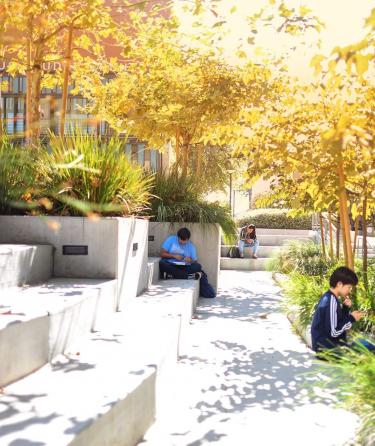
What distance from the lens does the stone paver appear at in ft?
12.3

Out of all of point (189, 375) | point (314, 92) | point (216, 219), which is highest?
point (314, 92)

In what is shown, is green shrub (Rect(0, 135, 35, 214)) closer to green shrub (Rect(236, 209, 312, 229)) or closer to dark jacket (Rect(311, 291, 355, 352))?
dark jacket (Rect(311, 291, 355, 352))

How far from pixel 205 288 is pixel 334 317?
5.22 meters

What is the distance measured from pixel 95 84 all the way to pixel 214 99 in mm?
3790

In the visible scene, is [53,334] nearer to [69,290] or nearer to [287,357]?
[69,290]

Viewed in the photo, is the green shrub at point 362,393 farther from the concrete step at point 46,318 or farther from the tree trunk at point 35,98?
the tree trunk at point 35,98

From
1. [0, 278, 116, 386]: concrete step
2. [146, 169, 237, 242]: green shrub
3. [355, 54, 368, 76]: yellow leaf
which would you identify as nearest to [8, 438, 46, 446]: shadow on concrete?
[0, 278, 116, 386]: concrete step

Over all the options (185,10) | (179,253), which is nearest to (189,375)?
(179,253)

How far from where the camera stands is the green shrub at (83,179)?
6.42 metres

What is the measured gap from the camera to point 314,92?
6930 mm

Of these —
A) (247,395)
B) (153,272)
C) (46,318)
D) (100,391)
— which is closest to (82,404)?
(100,391)

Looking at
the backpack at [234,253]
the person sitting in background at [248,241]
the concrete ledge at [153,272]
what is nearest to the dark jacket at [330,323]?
the concrete ledge at [153,272]

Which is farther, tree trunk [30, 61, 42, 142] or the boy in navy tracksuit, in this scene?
tree trunk [30, 61, 42, 142]

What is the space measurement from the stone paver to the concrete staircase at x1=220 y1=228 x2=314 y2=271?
7.58m
